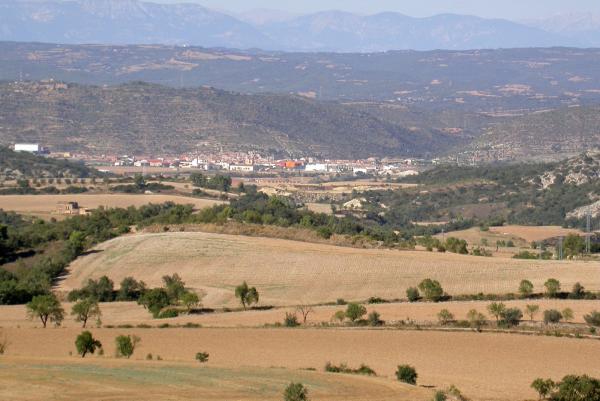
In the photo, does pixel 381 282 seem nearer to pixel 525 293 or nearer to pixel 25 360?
pixel 525 293

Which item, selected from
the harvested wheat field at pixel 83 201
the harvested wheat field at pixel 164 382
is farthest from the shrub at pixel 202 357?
the harvested wheat field at pixel 83 201

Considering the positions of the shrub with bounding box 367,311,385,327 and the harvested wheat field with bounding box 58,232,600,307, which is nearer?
the shrub with bounding box 367,311,385,327

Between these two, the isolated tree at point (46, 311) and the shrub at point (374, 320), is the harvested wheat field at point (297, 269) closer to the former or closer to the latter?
the shrub at point (374, 320)

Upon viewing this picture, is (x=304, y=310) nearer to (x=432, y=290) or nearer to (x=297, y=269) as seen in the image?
(x=432, y=290)

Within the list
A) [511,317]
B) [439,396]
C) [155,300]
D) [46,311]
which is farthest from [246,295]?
[439,396]

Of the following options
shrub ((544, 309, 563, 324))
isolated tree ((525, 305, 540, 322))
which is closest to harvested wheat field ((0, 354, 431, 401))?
shrub ((544, 309, 563, 324))

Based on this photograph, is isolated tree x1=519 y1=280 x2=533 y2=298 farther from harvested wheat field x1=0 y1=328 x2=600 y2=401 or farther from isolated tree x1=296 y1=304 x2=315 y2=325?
harvested wheat field x1=0 y1=328 x2=600 y2=401
